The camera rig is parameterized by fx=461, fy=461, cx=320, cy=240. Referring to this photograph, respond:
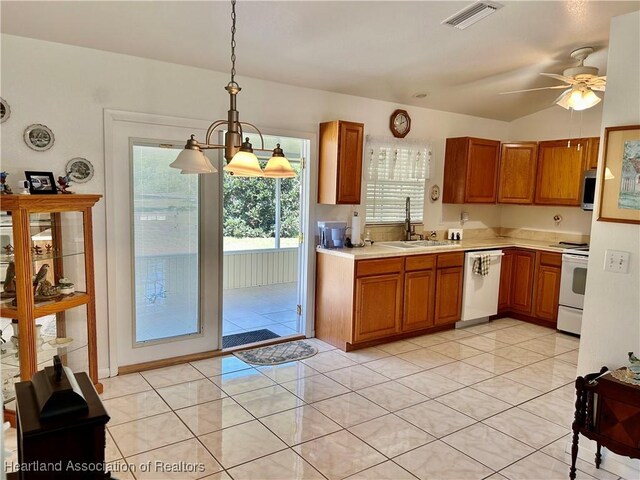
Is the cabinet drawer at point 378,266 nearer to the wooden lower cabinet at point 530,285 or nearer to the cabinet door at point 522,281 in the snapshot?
the wooden lower cabinet at point 530,285

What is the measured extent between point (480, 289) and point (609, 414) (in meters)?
2.91

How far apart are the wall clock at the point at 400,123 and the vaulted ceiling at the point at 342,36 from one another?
0.51 metres

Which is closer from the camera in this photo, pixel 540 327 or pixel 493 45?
pixel 493 45

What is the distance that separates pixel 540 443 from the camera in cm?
280

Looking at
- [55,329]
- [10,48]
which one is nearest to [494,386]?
[55,329]

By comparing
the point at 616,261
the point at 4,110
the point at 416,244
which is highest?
the point at 4,110

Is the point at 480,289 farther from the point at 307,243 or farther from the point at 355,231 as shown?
the point at 307,243

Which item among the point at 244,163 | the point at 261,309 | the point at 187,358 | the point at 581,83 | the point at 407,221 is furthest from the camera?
the point at 261,309

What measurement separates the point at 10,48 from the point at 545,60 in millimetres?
4158

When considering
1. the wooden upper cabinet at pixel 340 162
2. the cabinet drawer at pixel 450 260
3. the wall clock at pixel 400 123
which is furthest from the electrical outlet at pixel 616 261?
the wall clock at pixel 400 123

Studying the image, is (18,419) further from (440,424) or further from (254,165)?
(440,424)

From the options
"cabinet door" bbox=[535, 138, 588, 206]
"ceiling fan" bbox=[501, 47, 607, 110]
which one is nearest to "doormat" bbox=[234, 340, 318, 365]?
"ceiling fan" bbox=[501, 47, 607, 110]

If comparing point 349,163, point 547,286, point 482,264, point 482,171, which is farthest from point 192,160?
point 547,286

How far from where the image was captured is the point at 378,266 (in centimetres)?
433
